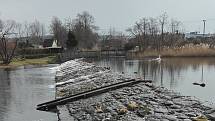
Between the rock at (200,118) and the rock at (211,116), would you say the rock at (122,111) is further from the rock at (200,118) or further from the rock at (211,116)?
the rock at (211,116)

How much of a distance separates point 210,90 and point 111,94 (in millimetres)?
6709

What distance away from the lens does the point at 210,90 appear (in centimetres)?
2177

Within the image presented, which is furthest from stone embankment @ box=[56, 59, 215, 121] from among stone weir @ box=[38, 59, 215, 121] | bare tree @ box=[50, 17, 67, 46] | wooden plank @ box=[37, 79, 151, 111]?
bare tree @ box=[50, 17, 67, 46]

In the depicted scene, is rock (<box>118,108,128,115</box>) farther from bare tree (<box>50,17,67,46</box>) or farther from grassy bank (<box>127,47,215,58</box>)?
bare tree (<box>50,17,67,46</box>)

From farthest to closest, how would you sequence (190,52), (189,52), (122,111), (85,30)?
(85,30) < (189,52) < (190,52) < (122,111)

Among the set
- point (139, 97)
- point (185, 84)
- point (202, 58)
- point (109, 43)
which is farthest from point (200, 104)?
point (109, 43)

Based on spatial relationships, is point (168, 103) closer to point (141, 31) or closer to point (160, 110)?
point (160, 110)

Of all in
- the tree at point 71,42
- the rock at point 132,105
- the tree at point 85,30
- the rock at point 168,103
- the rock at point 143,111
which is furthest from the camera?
the tree at point 85,30

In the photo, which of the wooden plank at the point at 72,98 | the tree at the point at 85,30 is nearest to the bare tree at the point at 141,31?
the tree at the point at 85,30

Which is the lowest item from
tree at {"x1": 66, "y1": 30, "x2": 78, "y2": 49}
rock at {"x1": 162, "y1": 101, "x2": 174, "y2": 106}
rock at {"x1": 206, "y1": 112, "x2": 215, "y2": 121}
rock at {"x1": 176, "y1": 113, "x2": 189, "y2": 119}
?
rock at {"x1": 176, "y1": 113, "x2": 189, "y2": 119}

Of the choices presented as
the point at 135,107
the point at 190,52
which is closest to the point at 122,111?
the point at 135,107

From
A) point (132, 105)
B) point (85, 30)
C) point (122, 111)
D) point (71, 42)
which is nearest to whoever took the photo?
point (122, 111)

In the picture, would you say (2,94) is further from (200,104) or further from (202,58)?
(202,58)

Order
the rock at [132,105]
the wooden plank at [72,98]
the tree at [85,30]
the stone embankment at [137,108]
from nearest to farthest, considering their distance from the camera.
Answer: the stone embankment at [137,108]
the rock at [132,105]
the wooden plank at [72,98]
the tree at [85,30]
